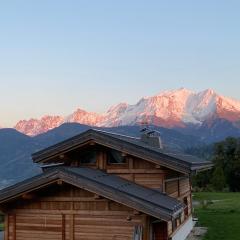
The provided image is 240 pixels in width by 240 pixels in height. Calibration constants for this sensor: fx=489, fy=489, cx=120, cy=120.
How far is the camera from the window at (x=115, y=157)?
19.4 m

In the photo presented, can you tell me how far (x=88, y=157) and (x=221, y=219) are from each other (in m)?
14.5

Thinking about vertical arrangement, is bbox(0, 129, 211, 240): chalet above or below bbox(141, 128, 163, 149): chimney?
below

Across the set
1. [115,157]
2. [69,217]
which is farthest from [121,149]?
[69,217]

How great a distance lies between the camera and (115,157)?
1959 centimetres

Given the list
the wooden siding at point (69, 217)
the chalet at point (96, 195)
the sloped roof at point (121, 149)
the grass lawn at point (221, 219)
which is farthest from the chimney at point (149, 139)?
the wooden siding at point (69, 217)

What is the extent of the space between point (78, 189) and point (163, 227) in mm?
3710

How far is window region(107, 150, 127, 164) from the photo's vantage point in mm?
19425

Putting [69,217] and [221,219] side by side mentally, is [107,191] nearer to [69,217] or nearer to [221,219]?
[69,217]

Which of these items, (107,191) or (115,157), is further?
(115,157)

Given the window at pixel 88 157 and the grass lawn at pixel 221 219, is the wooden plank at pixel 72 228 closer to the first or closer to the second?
the window at pixel 88 157

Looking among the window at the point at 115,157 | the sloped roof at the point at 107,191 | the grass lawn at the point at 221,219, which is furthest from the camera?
the grass lawn at the point at 221,219

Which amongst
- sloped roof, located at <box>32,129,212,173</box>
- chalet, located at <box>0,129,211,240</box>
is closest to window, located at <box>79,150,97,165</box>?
chalet, located at <box>0,129,211,240</box>

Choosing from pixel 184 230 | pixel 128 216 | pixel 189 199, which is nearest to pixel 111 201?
pixel 128 216

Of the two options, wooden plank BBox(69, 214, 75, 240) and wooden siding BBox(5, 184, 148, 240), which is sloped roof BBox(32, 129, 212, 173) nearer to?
wooden siding BBox(5, 184, 148, 240)
